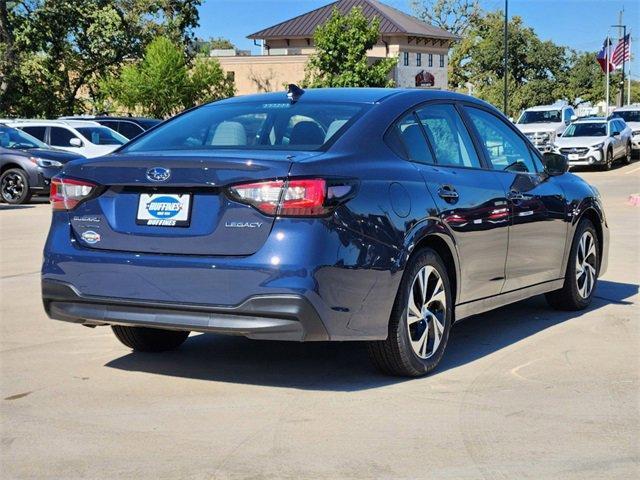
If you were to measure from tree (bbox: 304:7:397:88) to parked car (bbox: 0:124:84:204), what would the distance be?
46917 mm

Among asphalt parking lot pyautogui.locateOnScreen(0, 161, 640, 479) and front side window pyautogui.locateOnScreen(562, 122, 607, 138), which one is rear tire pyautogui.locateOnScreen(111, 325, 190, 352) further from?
front side window pyautogui.locateOnScreen(562, 122, 607, 138)

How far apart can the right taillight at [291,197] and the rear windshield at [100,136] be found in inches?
795

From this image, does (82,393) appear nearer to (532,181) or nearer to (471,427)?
(471,427)

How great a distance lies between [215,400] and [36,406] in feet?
3.00

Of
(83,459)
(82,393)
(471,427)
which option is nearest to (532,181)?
(471,427)

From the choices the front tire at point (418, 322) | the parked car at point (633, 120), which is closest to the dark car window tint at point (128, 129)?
the parked car at point (633, 120)

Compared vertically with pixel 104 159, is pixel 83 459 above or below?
below

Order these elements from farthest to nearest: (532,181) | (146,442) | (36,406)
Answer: (532,181), (36,406), (146,442)

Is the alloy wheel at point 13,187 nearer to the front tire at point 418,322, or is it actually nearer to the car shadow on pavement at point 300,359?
the car shadow on pavement at point 300,359

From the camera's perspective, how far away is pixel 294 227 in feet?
17.0

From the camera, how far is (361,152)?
5.70 m

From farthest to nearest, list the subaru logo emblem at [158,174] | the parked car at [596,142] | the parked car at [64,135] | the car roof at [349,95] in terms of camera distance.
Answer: the parked car at [596,142], the parked car at [64,135], the car roof at [349,95], the subaru logo emblem at [158,174]

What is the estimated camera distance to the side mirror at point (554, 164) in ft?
25.5

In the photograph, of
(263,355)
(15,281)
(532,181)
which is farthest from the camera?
(15,281)
